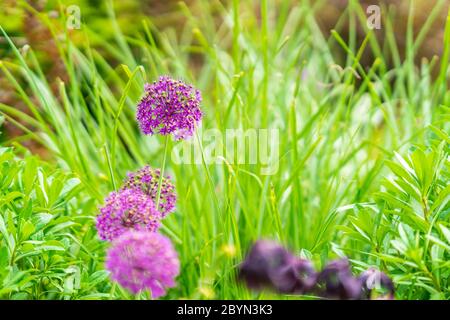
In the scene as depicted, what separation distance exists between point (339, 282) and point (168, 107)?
0.34 m

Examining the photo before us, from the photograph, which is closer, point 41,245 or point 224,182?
point 41,245

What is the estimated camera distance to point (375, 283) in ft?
3.24

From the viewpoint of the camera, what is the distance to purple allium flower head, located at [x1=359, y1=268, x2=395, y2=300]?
3.22 ft

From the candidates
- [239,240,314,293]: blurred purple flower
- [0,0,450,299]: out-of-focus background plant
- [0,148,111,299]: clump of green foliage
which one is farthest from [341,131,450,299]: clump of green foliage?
[0,148,111,299]: clump of green foliage

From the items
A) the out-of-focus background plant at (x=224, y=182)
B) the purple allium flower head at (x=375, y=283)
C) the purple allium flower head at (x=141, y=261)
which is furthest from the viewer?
the out-of-focus background plant at (x=224, y=182)

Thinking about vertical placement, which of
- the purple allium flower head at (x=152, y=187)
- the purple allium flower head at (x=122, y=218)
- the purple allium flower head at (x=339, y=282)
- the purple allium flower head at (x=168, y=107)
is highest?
the purple allium flower head at (x=168, y=107)

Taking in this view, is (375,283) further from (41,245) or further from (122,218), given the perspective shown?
(41,245)

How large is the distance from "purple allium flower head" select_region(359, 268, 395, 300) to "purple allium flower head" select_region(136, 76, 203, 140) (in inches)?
12.9

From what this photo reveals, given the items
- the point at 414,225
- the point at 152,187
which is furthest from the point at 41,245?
the point at 414,225

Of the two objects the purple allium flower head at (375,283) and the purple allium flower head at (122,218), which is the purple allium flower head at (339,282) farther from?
the purple allium flower head at (122,218)

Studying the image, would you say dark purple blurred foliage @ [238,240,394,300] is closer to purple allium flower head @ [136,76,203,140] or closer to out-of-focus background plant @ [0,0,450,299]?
out-of-focus background plant @ [0,0,450,299]

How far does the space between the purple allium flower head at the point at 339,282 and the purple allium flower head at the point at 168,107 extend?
0.92 feet

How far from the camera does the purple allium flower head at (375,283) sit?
0.98 m

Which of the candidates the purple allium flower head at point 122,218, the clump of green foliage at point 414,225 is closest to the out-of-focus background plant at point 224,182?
the clump of green foliage at point 414,225
